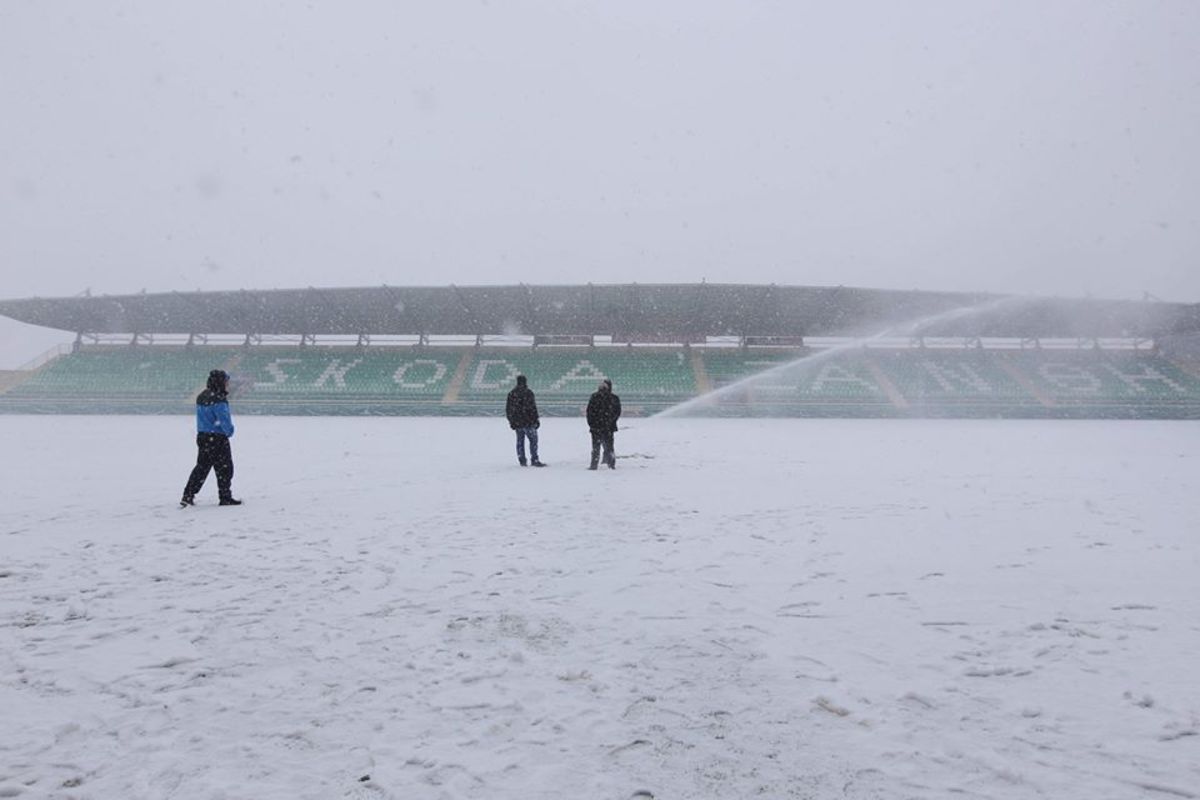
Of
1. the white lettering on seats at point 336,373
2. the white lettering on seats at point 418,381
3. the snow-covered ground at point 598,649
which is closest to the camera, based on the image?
the snow-covered ground at point 598,649

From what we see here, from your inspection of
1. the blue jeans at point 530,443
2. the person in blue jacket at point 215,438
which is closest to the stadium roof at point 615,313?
the blue jeans at point 530,443

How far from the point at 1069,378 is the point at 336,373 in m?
41.1

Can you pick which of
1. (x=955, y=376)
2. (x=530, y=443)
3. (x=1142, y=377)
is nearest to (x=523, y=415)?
(x=530, y=443)

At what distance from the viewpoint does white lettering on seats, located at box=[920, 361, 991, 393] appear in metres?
34.5

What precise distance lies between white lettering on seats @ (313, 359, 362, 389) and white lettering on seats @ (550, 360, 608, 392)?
38.3ft

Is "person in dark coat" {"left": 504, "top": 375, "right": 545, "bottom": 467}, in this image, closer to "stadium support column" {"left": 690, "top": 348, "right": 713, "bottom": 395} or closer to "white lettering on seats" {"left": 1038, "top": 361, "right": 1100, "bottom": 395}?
"stadium support column" {"left": 690, "top": 348, "right": 713, "bottom": 395}

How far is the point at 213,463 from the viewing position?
24.6ft

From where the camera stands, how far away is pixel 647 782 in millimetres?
2125

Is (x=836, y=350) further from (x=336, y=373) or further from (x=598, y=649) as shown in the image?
(x=598, y=649)

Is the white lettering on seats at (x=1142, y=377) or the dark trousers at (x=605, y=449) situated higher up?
the white lettering on seats at (x=1142, y=377)

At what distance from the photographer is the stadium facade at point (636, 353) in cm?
3219

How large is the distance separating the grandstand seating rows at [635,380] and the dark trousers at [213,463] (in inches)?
925

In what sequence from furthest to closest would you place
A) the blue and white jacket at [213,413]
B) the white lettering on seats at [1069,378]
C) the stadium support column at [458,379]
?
the white lettering on seats at [1069,378] < the stadium support column at [458,379] < the blue and white jacket at [213,413]

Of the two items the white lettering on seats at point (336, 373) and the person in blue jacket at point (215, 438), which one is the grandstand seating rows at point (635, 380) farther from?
the person in blue jacket at point (215, 438)
